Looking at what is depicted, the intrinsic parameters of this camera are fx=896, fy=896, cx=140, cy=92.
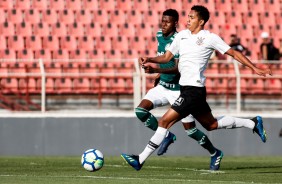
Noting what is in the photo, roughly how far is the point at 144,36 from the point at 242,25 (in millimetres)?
2663

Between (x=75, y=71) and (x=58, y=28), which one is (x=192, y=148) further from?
(x=58, y=28)

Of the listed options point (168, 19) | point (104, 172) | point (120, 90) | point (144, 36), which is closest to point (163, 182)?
point (104, 172)

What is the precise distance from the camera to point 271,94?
1959cm

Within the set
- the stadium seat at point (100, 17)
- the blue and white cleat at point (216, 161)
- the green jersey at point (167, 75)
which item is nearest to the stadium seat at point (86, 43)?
the stadium seat at point (100, 17)

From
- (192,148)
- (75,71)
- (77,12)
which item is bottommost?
(192,148)

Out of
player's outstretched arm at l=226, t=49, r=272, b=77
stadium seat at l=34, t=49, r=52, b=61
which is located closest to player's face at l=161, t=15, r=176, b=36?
player's outstretched arm at l=226, t=49, r=272, b=77

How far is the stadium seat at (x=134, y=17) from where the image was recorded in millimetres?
22105

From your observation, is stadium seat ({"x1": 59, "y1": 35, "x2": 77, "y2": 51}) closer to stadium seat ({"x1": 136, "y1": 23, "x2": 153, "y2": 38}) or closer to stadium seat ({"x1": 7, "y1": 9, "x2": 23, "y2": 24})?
stadium seat ({"x1": 7, "y1": 9, "x2": 23, "y2": 24})

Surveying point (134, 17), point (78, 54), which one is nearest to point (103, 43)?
point (78, 54)

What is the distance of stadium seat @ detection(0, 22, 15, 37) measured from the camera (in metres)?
21.2

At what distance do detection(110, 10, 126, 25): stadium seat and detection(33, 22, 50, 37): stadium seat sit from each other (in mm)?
1661

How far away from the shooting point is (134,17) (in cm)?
2219

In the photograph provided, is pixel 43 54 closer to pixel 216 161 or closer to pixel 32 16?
pixel 32 16

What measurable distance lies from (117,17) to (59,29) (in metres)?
1.51
